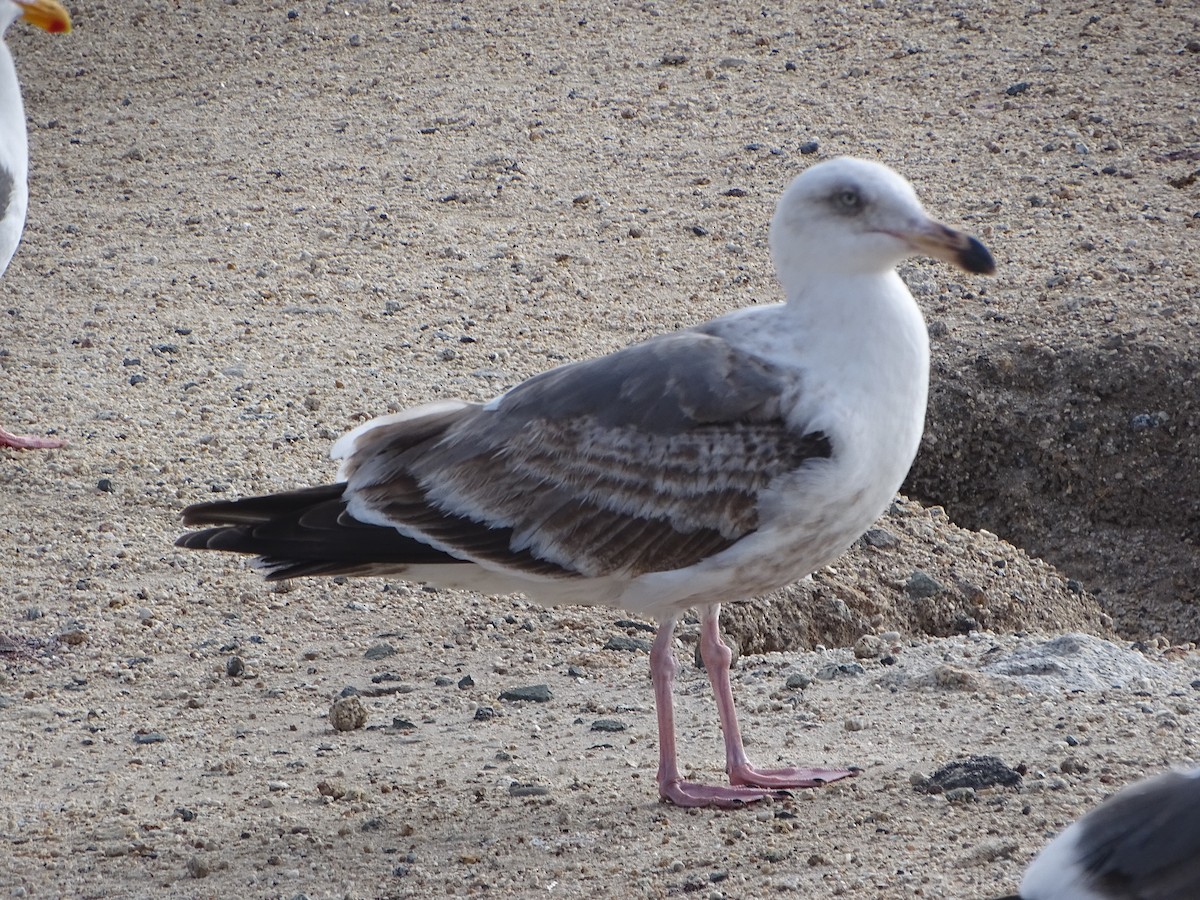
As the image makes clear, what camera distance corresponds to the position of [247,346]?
838 centimetres

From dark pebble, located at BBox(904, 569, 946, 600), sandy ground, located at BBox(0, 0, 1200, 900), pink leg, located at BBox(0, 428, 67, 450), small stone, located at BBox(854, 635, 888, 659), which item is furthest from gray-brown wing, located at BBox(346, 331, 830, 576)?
pink leg, located at BBox(0, 428, 67, 450)

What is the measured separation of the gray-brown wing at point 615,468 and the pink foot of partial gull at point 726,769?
1.13 feet

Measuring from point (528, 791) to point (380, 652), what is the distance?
1251 millimetres

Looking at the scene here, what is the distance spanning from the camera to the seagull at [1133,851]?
299 cm

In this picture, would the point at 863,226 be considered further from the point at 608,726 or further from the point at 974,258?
the point at 608,726

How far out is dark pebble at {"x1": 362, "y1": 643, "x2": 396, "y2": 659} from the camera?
585 cm

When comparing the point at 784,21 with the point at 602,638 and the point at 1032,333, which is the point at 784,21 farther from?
the point at 602,638

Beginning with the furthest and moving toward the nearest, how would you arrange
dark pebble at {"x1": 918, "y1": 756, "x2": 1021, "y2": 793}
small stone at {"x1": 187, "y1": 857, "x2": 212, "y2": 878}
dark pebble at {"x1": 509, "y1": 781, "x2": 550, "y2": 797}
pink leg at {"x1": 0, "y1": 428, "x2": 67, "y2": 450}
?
pink leg at {"x1": 0, "y1": 428, "x2": 67, "y2": 450}, dark pebble at {"x1": 509, "y1": 781, "x2": 550, "y2": 797}, dark pebble at {"x1": 918, "y1": 756, "x2": 1021, "y2": 793}, small stone at {"x1": 187, "y1": 857, "x2": 212, "y2": 878}

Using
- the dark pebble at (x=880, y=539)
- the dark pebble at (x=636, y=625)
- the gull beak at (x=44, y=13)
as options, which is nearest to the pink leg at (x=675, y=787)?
the dark pebble at (x=636, y=625)

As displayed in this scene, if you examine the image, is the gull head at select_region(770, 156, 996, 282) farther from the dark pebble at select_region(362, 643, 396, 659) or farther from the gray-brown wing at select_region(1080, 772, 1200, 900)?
the dark pebble at select_region(362, 643, 396, 659)

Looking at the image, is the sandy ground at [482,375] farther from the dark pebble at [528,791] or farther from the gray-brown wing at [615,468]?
the gray-brown wing at [615,468]

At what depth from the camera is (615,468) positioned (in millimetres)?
4680

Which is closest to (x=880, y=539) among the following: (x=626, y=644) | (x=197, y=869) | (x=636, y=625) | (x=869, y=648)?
(x=869, y=648)

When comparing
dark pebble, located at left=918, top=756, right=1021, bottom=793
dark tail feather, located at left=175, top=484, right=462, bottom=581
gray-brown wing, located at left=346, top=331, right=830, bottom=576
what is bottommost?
dark pebble, located at left=918, top=756, right=1021, bottom=793
